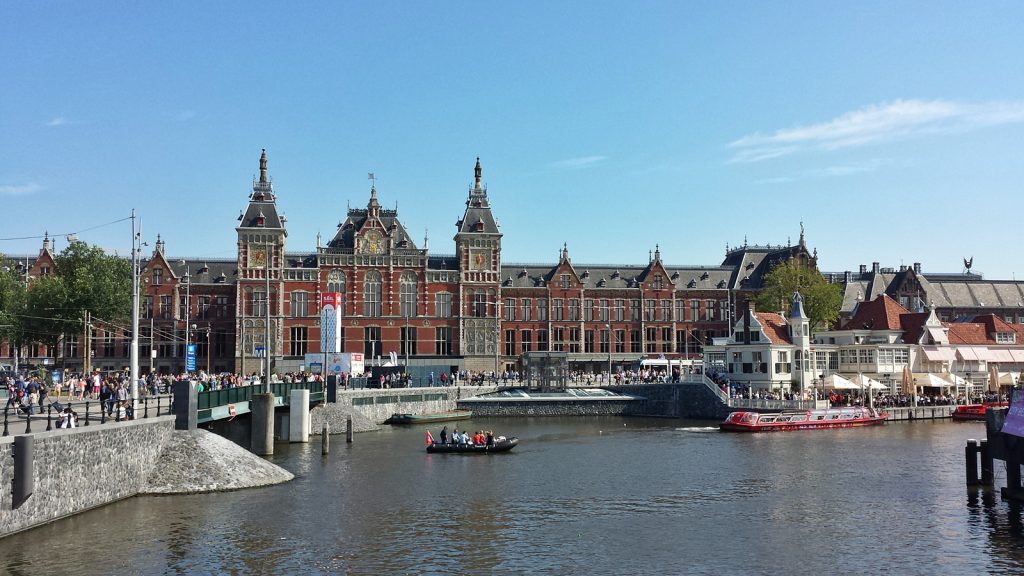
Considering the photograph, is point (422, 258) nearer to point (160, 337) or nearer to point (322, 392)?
point (160, 337)

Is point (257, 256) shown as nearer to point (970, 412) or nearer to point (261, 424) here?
point (261, 424)

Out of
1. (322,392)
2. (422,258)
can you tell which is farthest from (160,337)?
(322,392)

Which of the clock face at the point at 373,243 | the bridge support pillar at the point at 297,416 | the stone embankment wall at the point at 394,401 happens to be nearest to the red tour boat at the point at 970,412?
the stone embankment wall at the point at 394,401

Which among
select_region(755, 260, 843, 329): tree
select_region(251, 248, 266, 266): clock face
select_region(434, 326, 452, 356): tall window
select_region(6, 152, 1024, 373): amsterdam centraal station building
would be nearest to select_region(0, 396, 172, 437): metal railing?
select_region(6, 152, 1024, 373): amsterdam centraal station building

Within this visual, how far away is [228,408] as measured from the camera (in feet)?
180

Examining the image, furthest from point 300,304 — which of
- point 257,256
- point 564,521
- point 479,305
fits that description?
point 564,521

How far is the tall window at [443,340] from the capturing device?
11081 cm

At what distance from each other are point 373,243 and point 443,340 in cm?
1438

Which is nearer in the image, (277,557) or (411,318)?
(277,557)

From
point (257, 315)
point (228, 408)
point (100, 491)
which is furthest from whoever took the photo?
point (257, 315)

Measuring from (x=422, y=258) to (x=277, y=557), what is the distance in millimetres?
79736

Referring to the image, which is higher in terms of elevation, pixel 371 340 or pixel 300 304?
pixel 300 304

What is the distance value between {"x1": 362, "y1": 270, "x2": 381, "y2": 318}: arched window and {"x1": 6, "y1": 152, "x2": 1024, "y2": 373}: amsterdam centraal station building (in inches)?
5.0

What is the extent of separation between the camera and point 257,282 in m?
107
